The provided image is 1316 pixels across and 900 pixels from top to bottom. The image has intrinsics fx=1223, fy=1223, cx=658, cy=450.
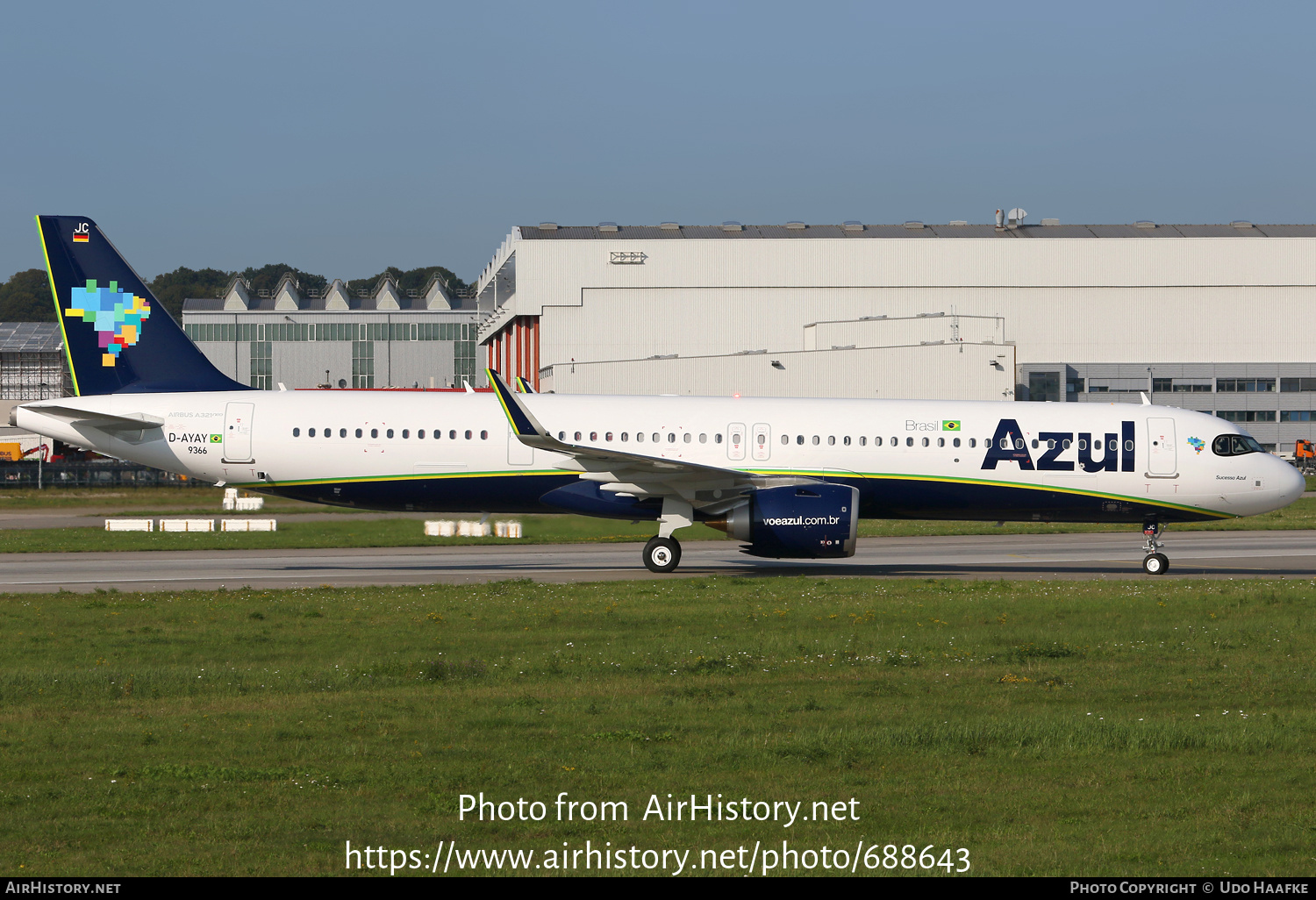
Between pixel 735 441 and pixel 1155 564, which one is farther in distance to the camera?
pixel 1155 564

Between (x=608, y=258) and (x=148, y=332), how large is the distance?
57.4 metres

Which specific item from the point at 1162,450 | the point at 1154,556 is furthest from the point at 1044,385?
the point at 1154,556

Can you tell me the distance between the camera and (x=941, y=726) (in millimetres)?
11008

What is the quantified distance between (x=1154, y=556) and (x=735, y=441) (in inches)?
385

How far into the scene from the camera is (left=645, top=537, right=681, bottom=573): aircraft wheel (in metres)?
26.8

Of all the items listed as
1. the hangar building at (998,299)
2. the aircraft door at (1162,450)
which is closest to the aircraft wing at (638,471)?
the aircraft door at (1162,450)

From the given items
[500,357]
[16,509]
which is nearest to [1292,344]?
[500,357]

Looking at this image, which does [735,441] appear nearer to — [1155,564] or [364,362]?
[1155,564]

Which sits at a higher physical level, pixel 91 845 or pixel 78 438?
pixel 78 438

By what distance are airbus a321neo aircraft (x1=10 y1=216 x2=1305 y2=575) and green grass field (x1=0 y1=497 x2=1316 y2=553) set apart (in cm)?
347

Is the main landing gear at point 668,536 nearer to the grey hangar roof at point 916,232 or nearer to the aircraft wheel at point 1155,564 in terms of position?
the aircraft wheel at point 1155,564

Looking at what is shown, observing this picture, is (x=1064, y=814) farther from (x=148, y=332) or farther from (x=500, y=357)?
(x=500, y=357)

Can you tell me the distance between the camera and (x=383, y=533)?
37250 mm

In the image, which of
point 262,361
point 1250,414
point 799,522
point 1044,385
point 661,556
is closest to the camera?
point 799,522
